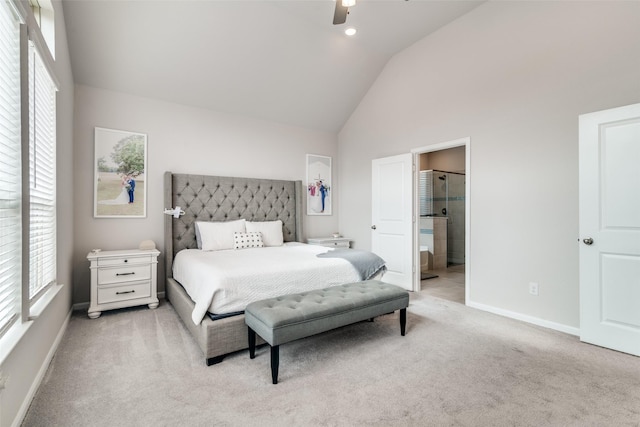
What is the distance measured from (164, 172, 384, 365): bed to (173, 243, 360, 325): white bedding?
27mm

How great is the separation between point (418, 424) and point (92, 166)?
13.9 feet

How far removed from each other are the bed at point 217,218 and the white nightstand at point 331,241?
0.27m

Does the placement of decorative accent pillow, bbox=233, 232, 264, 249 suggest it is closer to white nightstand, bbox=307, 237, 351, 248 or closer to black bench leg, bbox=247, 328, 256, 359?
white nightstand, bbox=307, 237, 351, 248

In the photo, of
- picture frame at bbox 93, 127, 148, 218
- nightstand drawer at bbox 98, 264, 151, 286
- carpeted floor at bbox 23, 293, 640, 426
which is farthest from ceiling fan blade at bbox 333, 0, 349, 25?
nightstand drawer at bbox 98, 264, 151, 286

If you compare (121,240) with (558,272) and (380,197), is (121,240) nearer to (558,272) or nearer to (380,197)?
(380,197)

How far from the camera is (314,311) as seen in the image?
2.24m

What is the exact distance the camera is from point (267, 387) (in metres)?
2.01

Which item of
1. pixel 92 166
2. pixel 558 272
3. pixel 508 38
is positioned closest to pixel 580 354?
pixel 558 272

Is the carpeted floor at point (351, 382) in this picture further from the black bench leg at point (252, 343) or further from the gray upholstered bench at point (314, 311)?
the gray upholstered bench at point (314, 311)

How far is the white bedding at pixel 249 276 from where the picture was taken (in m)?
2.37

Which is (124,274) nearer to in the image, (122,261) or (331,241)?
(122,261)

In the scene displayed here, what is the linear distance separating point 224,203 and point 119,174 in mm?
1340

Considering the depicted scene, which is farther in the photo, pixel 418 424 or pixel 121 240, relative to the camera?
pixel 121 240

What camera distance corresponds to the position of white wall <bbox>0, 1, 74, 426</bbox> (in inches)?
61.7
